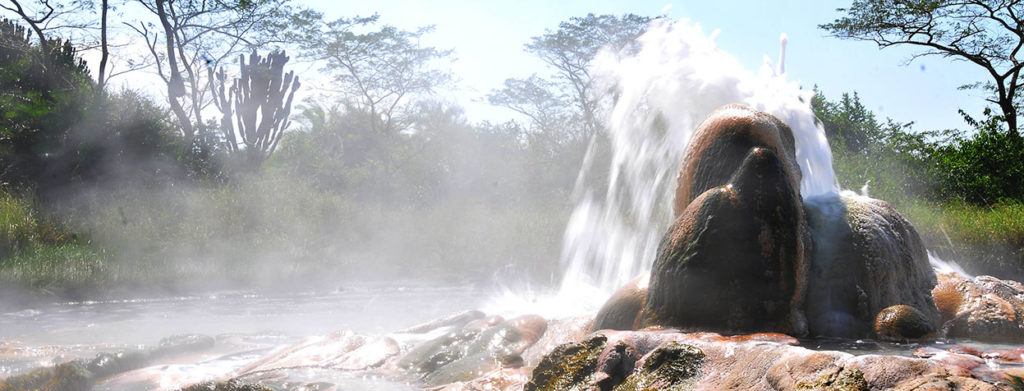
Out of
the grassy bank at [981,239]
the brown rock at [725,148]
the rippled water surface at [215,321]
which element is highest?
the brown rock at [725,148]

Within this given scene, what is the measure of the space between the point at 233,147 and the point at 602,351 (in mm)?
20572

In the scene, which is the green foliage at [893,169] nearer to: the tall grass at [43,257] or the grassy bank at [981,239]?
the grassy bank at [981,239]

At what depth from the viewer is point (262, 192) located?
16672mm

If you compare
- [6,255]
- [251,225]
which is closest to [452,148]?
[251,225]

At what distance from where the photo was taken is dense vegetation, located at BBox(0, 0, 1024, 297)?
38.0 feet

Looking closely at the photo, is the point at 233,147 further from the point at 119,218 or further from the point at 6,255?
the point at 6,255

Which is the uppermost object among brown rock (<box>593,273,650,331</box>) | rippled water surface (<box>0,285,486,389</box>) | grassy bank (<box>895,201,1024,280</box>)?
grassy bank (<box>895,201,1024,280</box>)

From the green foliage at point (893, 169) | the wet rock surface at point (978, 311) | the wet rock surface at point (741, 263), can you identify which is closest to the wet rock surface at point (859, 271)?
the wet rock surface at point (978, 311)

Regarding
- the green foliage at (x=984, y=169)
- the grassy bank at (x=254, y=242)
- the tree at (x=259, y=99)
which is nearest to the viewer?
the grassy bank at (x=254, y=242)

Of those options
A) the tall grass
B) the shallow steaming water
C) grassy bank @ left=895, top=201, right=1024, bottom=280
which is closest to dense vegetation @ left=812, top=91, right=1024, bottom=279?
grassy bank @ left=895, top=201, right=1024, bottom=280

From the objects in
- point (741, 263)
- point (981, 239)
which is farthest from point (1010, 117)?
point (741, 263)

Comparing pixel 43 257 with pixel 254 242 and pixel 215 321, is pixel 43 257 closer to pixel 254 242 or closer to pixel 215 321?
pixel 215 321

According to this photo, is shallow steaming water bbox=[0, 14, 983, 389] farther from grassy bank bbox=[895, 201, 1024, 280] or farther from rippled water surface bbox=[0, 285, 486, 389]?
grassy bank bbox=[895, 201, 1024, 280]

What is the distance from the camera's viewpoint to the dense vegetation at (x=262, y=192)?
11.6 metres
